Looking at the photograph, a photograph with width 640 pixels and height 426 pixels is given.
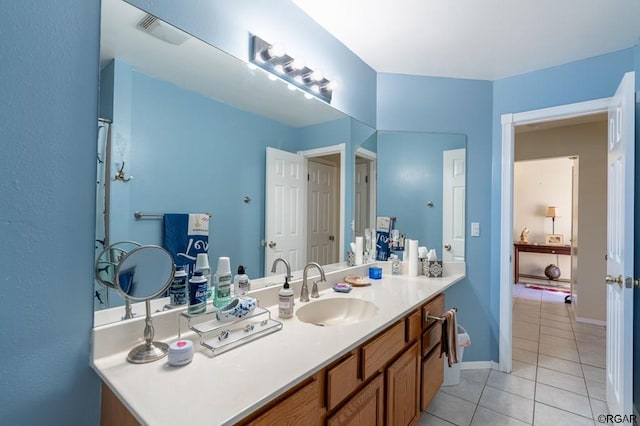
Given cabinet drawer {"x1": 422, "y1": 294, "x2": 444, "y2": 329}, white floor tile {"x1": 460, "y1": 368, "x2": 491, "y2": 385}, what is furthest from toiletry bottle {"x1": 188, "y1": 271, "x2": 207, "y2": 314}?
white floor tile {"x1": 460, "y1": 368, "x2": 491, "y2": 385}

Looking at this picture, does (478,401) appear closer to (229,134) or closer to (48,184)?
(229,134)

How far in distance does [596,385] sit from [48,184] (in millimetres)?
3381

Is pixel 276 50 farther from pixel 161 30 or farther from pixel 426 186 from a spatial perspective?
pixel 426 186

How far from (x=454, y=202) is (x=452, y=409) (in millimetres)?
1456

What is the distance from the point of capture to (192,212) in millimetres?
1287

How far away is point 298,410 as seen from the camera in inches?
35.6

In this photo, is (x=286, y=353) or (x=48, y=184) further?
(x=286, y=353)

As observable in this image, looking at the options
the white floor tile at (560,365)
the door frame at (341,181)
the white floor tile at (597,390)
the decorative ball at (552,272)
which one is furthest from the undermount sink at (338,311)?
the decorative ball at (552,272)

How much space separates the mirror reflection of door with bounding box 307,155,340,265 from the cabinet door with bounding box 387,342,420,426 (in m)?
0.75

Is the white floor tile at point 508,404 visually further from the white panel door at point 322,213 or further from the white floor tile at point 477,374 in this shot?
the white panel door at point 322,213

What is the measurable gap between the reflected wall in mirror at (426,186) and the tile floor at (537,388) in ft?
3.14

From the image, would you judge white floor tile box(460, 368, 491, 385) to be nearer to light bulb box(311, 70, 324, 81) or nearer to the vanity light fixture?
the vanity light fixture

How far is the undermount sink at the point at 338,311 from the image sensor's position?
5.18 ft

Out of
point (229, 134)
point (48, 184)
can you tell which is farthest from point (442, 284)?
point (48, 184)
